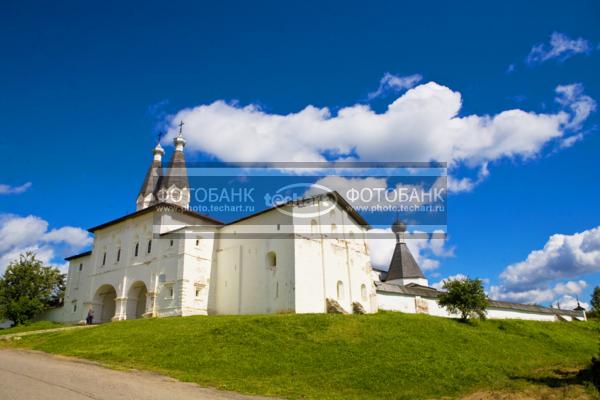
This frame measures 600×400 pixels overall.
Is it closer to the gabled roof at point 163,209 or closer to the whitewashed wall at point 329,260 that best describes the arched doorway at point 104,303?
the gabled roof at point 163,209

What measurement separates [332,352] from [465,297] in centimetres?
1275

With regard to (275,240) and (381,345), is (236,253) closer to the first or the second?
(275,240)

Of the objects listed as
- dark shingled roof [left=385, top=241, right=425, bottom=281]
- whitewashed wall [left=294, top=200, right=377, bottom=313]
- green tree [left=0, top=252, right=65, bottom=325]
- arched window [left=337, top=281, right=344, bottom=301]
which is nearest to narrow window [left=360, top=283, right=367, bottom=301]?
whitewashed wall [left=294, top=200, right=377, bottom=313]

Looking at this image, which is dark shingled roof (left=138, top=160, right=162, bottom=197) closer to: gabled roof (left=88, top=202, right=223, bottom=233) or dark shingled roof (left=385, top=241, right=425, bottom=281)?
gabled roof (left=88, top=202, right=223, bottom=233)

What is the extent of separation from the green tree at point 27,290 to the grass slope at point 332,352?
46.9 ft

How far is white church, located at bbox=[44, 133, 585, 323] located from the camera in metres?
27.0

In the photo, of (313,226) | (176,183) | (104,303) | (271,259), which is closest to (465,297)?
(313,226)

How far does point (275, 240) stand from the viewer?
2786cm

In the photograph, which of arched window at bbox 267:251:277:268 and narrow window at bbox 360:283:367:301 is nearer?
arched window at bbox 267:251:277:268

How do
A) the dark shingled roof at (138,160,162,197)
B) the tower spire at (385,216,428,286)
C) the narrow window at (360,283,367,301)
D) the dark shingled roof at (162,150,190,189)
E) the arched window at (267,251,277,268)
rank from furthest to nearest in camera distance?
the tower spire at (385,216,428,286), the dark shingled roof at (138,160,162,197), the dark shingled roof at (162,150,190,189), the narrow window at (360,283,367,301), the arched window at (267,251,277,268)

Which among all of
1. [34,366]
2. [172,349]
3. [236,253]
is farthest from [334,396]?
[236,253]

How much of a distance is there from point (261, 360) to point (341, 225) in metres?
16.3

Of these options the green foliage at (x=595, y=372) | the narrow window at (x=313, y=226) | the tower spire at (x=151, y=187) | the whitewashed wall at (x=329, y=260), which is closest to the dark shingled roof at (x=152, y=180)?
the tower spire at (x=151, y=187)

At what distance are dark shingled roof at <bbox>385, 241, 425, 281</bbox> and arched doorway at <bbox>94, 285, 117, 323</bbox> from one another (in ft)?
91.3
